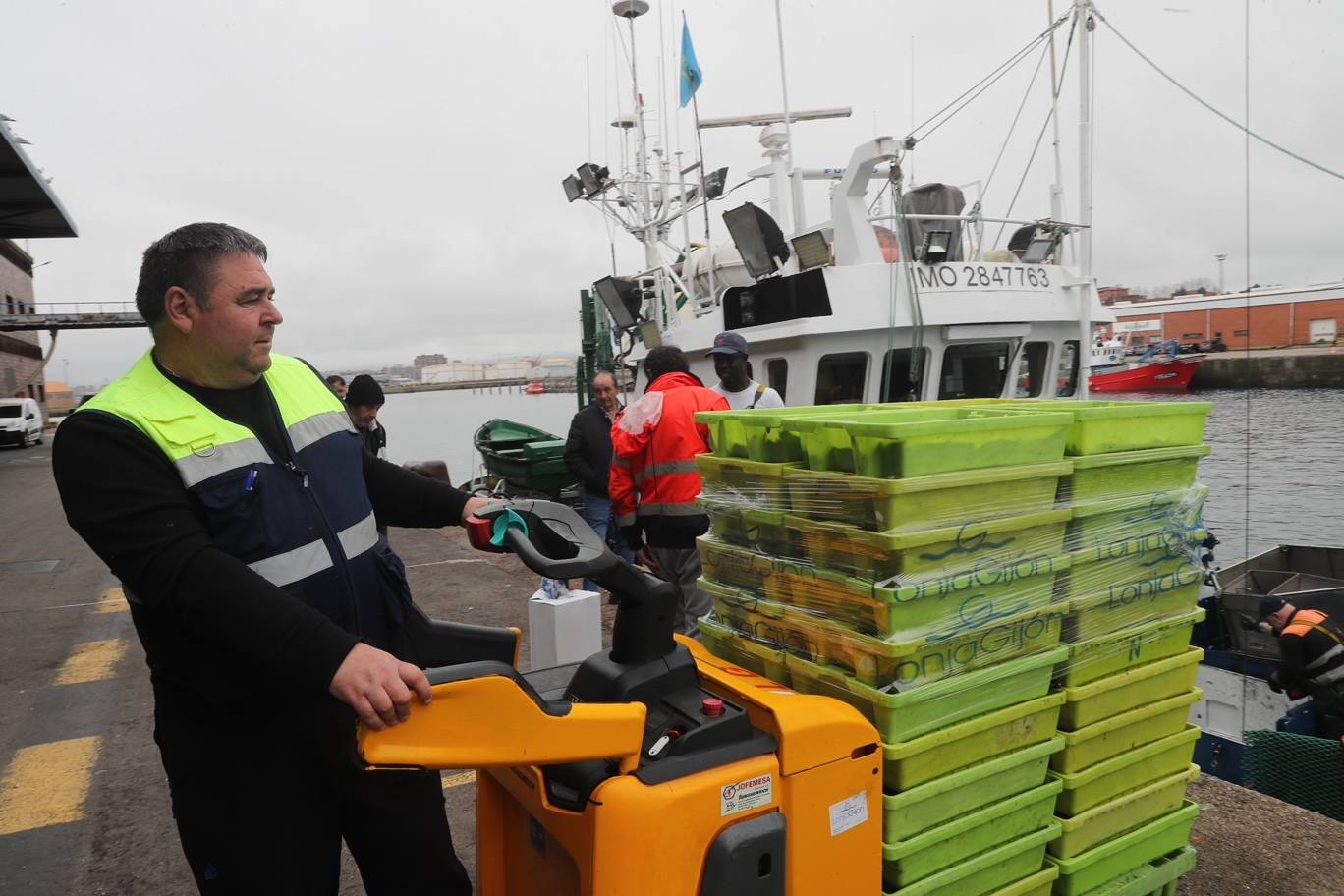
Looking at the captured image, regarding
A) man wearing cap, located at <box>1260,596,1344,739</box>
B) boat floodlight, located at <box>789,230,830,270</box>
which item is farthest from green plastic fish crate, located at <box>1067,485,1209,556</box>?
boat floodlight, located at <box>789,230,830,270</box>

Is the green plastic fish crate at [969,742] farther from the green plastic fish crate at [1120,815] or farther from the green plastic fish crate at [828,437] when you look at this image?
the green plastic fish crate at [828,437]

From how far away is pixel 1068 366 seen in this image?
761cm

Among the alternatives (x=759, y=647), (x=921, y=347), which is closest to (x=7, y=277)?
(x=921, y=347)

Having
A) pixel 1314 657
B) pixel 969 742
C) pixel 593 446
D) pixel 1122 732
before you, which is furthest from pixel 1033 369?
pixel 969 742

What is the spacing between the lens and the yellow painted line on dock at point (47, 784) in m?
3.43

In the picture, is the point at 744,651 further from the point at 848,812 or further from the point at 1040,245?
the point at 1040,245

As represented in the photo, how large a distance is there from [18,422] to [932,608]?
108 ft

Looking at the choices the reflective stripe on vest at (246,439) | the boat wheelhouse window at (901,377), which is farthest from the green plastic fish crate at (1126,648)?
the boat wheelhouse window at (901,377)

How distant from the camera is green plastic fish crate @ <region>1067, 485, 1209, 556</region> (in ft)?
7.41

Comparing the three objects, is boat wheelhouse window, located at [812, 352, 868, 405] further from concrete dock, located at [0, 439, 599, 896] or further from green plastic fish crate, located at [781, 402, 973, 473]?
green plastic fish crate, located at [781, 402, 973, 473]

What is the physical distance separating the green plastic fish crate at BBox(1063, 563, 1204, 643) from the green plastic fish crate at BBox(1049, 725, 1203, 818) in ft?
1.21

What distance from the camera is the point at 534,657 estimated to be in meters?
4.28

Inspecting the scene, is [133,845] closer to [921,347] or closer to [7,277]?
[921,347]

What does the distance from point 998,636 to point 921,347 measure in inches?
196
